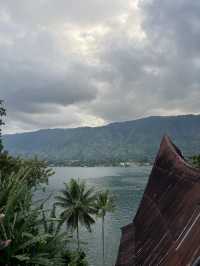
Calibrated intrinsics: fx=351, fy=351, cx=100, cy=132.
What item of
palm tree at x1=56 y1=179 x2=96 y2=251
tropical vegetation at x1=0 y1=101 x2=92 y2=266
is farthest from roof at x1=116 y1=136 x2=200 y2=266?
palm tree at x1=56 y1=179 x2=96 y2=251

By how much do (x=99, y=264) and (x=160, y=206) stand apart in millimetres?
31269

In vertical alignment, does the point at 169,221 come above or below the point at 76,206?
above

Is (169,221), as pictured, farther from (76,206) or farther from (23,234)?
(76,206)

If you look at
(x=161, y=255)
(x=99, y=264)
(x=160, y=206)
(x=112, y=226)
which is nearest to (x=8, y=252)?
(x=161, y=255)

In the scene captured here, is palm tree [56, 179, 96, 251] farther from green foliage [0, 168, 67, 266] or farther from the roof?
green foliage [0, 168, 67, 266]

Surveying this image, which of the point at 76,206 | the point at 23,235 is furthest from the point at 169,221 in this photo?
the point at 76,206

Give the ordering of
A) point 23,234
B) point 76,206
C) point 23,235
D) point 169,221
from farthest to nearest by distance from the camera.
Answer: point 76,206 < point 169,221 < point 23,235 < point 23,234

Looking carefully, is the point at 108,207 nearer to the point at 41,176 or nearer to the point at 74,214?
the point at 74,214

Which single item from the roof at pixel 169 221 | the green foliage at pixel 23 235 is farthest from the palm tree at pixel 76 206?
the green foliage at pixel 23 235

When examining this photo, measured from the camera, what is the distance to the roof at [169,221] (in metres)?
21.4

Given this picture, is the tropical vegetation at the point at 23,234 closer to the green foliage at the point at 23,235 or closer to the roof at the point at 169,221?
the green foliage at the point at 23,235

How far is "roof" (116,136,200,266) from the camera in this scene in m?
21.4

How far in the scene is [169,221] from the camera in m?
30.2

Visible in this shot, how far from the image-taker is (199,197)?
1022 inches
